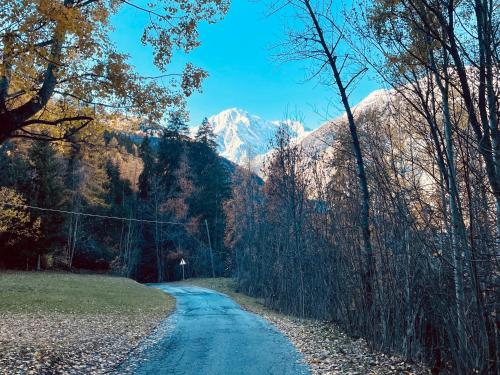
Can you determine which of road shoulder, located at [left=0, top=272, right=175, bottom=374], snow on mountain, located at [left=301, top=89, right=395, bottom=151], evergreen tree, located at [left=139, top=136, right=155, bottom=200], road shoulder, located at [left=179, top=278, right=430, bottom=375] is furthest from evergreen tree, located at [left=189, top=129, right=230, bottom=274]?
snow on mountain, located at [left=301, top=89, right=395, bottom=151]

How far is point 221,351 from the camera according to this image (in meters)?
8.72

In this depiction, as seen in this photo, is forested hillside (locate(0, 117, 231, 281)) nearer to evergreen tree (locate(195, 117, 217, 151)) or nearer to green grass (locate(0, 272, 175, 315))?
evergreen tree (locate(195, 117, 217, 151))

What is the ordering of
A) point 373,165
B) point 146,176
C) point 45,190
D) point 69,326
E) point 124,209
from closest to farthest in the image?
point 373,165 < point 69,326 < point 45,190 < point 124,209 < point 146,176

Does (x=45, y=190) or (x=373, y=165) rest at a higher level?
(x=45, y=190)

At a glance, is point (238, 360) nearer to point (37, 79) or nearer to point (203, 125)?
point (37, 79)

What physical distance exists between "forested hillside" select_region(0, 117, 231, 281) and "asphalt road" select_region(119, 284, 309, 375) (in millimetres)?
28168

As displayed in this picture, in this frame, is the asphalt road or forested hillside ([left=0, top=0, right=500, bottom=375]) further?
the asphalt road

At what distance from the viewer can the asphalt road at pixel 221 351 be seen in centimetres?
725

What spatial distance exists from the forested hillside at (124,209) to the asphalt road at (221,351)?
28168 mm

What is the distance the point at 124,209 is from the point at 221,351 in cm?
4376

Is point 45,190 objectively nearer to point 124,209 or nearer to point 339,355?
point 124,209

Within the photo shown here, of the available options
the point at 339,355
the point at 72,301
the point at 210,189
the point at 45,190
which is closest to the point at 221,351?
the point at 339,355

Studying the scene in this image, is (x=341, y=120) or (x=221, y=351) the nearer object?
(x=221, y=351)

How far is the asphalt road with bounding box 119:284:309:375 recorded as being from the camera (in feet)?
23.8
